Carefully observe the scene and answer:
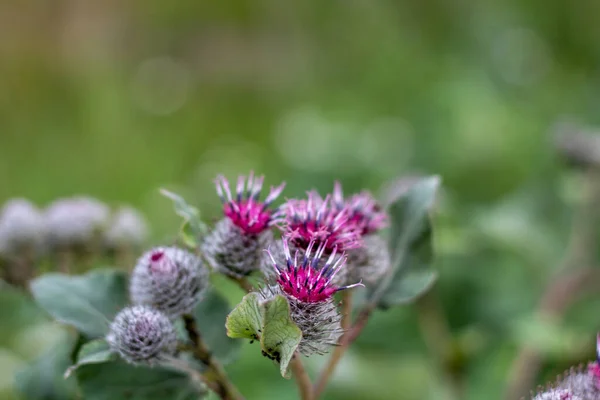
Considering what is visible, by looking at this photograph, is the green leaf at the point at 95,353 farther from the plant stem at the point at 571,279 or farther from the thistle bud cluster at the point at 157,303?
the plant stem at the point at 571,279

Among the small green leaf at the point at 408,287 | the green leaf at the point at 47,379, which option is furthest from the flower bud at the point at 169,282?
the green leaf at the point at 47,379

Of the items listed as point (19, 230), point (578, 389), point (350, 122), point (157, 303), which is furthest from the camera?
point (350, 122)

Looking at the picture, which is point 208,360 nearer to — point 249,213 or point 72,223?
point 249,213

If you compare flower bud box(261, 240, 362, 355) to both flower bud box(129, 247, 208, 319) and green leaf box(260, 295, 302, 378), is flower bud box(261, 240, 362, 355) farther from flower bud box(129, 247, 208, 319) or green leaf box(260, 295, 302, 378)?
flower bud box(129, 247, 208, 319)

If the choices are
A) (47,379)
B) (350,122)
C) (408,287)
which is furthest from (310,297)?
(350,122)

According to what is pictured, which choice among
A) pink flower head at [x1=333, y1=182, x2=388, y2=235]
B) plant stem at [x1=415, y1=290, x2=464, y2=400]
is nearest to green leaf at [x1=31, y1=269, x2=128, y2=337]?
pink flower head at [x1=333, y1=182, x2=388, y2=235]
